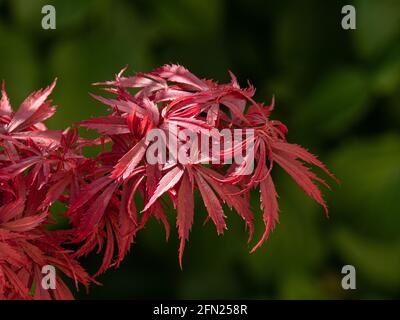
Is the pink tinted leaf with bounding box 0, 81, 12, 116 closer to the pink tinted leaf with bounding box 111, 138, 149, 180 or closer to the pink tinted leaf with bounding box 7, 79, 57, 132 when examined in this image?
the pink tinted leaf with bounding box 7, 79, 57, 132

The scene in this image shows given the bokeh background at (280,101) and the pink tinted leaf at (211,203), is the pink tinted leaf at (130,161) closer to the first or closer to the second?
the pink tinted leaf at (211,203)

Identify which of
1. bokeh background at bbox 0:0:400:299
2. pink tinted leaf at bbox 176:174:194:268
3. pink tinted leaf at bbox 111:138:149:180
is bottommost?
pink tinted leaf at bbox 176:174:194:268

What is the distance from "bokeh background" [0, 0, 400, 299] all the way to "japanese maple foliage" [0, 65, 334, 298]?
96 cm

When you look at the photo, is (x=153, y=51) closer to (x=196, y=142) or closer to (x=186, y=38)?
(x=186, y=38)

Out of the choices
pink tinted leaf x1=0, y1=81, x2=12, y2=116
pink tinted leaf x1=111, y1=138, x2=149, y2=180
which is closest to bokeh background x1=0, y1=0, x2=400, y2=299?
pink tinted leaf x1=0, y1=81, x2=12, y2=116

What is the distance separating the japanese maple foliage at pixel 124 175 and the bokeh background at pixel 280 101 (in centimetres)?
96

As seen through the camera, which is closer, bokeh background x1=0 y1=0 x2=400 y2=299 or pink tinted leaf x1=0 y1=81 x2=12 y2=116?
pink tinted leaf x1=0 y1=81 x2=12 y2=116

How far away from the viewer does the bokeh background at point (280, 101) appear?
178cm

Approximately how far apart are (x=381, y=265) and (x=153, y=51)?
72cm

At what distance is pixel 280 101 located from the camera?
1.93 m

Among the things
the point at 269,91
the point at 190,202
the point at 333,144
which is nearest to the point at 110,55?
the point at 269,91

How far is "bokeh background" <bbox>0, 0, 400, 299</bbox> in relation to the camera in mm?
1778

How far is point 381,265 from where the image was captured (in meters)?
1.83

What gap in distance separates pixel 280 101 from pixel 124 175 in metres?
1.30
